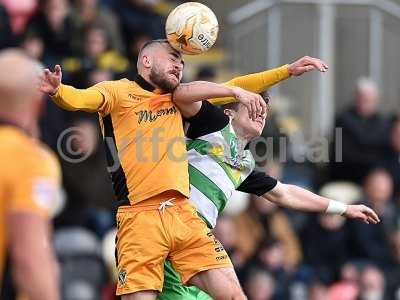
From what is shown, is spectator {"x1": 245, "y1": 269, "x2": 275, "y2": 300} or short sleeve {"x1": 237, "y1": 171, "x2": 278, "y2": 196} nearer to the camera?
short sleeve {"x1": 237, "y1": 171, "x2": 278, "y2": 196}

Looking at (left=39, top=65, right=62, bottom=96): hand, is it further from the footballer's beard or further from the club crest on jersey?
the club crest on jersey

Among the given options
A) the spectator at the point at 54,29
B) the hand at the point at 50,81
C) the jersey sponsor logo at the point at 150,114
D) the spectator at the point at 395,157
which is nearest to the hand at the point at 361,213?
the jersey sponsor logo at the point at 150,114

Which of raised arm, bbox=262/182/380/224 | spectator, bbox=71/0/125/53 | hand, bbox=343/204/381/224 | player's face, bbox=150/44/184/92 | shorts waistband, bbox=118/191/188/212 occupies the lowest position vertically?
hand, bbox=343/204/381/224

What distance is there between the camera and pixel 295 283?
14938 mm

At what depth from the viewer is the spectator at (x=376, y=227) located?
618 inches

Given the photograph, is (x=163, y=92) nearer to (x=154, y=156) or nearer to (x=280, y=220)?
(x=154, y=156)

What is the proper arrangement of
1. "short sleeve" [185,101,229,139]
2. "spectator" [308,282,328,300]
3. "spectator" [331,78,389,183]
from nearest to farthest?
"short sleeve" [185,101,229,139] → "spectator" [308,282,328,300] → "spectator" [331,78,389,183]

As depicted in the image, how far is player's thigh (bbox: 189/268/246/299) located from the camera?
360 inches

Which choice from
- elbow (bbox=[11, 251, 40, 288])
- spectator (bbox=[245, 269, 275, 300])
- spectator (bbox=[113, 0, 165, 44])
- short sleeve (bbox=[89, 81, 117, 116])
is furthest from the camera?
spectator (bbox=[113, 0, 165, 44])

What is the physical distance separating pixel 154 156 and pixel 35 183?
2.90 meters

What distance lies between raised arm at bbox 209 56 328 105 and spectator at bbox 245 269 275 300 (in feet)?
17.1

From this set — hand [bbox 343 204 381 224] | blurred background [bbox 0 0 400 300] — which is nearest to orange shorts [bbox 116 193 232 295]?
hand [bbox 343 204 381 224]

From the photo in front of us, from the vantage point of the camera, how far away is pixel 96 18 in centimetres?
1578

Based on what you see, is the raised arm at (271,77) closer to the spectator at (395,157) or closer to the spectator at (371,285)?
the spectator at (371,285)
